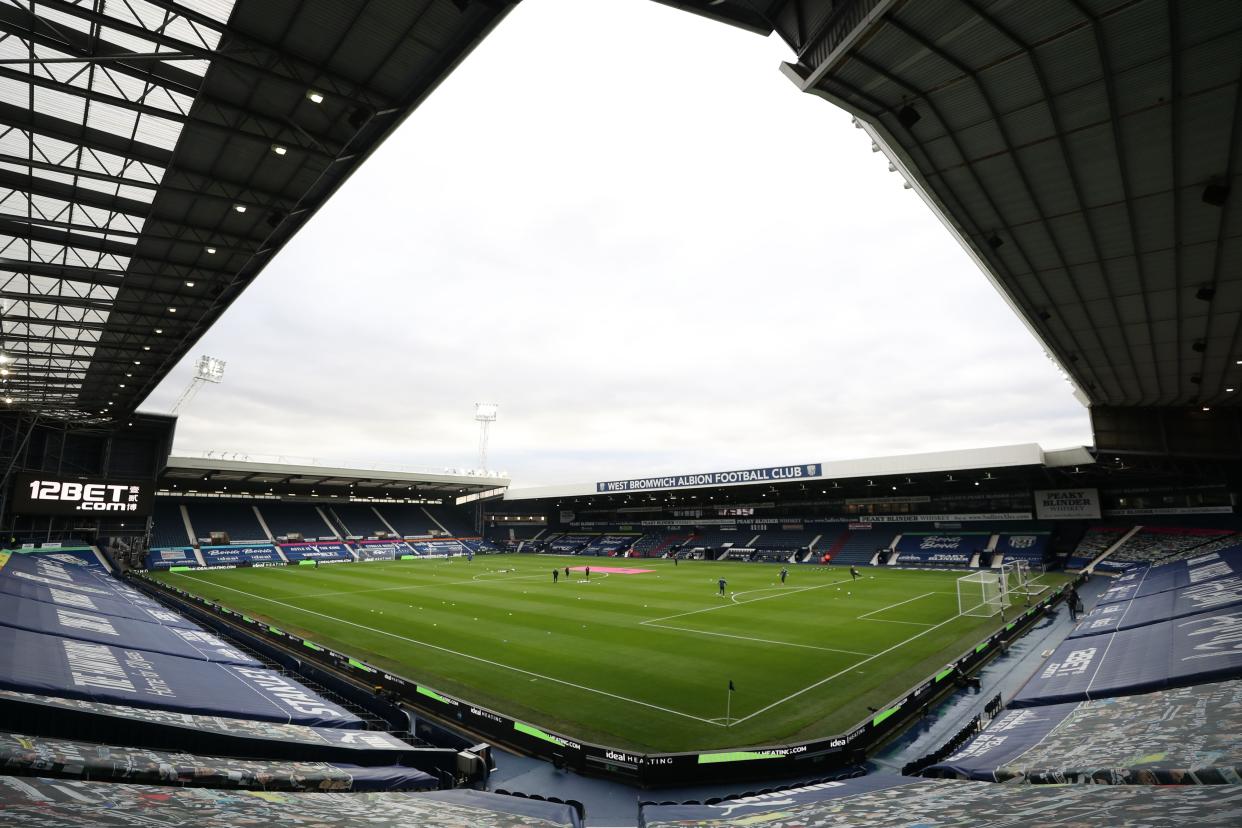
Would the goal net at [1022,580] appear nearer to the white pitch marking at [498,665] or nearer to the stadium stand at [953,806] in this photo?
the white pitch marking at [498,665]

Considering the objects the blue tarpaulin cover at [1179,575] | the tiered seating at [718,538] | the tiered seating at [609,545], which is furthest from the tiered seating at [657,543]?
the blue tarpaulin cover at [1179,575]

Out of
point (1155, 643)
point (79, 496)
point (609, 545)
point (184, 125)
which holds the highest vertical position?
point (184, 125)

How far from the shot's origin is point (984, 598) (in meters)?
29.2

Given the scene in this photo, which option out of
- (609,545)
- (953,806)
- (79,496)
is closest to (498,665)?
(953,806)

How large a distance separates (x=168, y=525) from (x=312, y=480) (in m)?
14.2

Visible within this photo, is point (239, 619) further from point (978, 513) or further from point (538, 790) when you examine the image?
point (978, 513)

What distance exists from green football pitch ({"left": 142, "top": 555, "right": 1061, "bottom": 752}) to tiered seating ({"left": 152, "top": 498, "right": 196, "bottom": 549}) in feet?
51.0

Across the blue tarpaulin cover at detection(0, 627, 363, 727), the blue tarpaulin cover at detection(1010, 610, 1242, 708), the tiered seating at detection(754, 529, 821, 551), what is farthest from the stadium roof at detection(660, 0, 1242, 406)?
the tiered seating at detection(754, 529, 821, 551)

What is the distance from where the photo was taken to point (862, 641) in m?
23.8

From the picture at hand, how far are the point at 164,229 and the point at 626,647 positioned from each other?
20.9 metres

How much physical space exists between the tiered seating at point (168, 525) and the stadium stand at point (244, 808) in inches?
2506

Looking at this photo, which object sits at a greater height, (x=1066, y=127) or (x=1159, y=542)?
(x=1066, y=127)

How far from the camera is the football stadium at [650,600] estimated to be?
7727 mm

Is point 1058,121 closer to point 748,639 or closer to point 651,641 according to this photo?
point 748,639
